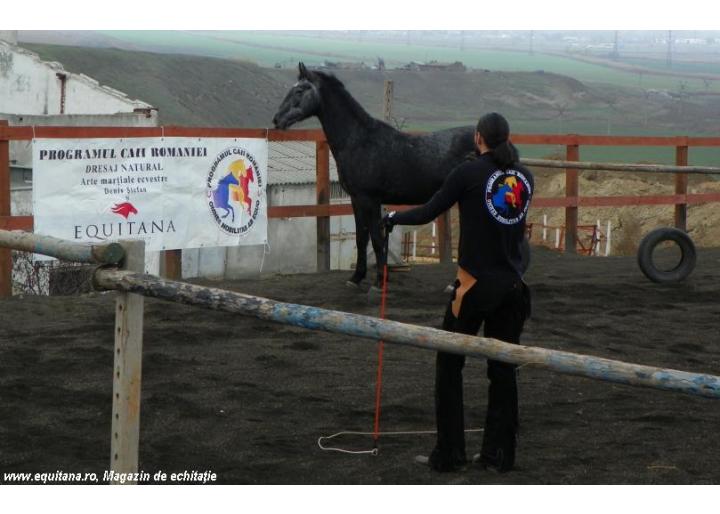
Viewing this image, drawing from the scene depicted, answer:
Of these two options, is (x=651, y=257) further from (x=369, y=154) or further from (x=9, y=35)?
(x=9, y=35)

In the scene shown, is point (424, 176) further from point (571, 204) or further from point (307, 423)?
point (307, 423)

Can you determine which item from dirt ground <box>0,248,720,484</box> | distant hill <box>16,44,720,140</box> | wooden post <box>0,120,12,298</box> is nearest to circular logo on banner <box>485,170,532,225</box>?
dirt ground <box>0,248,720,484</box>

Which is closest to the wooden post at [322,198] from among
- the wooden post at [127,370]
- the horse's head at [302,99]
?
the horse's head at [302,99]

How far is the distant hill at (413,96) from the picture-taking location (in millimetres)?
87250

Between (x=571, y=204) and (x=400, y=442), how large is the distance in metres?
9.77

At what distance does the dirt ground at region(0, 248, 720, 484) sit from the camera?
599 cm

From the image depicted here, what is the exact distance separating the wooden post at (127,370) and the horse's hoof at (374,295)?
6823mm

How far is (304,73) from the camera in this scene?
12.2 meters

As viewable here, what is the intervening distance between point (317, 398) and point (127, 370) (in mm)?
2901

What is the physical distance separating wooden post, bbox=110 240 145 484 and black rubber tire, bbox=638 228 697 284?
903cm

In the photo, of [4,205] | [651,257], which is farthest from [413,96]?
[4,205]

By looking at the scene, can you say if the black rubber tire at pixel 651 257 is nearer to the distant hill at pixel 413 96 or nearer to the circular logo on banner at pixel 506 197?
the circular logo on banner at pixel 506 197

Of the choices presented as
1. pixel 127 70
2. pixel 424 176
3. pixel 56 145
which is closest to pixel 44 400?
pixel 56 145

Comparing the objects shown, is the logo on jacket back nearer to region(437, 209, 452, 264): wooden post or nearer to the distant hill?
region(437, 209, 452, 264): wooden post
